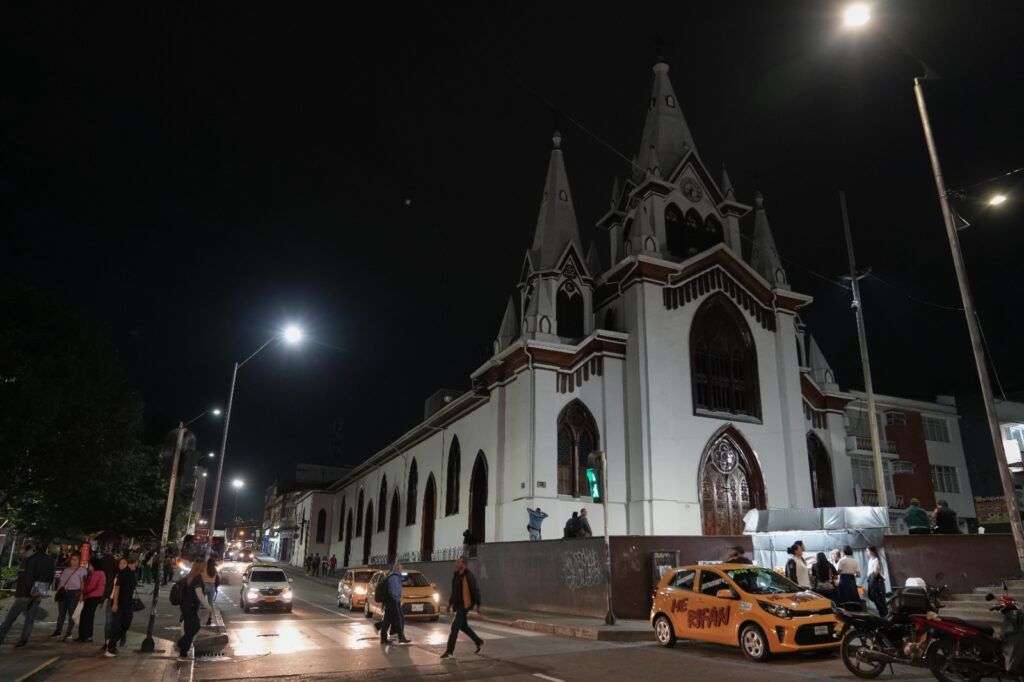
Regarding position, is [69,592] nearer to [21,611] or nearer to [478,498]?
[21,611]

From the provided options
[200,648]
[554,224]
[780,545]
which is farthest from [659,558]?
[554,224]

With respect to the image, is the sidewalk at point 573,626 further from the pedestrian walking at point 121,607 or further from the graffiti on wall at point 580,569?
the pedestrian walking at point 121,607

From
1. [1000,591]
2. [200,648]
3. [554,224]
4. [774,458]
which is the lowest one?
[200,648]

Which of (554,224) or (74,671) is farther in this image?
(554,224)

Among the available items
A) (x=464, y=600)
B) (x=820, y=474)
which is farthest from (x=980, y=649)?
(x=820, y=474)

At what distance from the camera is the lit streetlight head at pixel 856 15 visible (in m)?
12.9

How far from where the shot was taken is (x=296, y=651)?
40.5 feet

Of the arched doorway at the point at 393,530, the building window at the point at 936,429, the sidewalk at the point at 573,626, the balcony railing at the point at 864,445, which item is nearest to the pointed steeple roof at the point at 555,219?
the sidewalk at the point at 573,626

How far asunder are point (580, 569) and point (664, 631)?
18.0ft

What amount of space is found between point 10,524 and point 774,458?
36.6m

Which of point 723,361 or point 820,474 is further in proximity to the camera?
point 820,474

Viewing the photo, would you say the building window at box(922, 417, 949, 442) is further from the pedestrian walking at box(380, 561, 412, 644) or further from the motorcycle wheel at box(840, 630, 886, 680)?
the pedestrian walking at box(380, 561, 412, 644)

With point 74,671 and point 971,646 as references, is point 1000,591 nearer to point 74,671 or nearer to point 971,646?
point 971,646

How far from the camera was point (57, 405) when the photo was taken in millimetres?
21922
